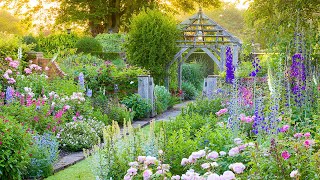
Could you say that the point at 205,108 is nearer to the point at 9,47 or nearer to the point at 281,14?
the point at 281,14

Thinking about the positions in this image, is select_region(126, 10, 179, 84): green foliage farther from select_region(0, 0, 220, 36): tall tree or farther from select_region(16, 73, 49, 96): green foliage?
select_region(0, 0, 220, 36): tall tree

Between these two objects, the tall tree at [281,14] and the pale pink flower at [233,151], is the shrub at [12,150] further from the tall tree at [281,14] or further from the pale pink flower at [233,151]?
the tall tree at [281,14]

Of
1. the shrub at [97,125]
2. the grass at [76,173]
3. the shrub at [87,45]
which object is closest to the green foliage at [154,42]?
the shrub at [87,45]

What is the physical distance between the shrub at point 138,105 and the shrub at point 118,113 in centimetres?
64

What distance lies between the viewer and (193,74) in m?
19.2

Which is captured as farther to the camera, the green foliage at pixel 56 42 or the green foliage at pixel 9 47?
the green foliage at pixel 56 42

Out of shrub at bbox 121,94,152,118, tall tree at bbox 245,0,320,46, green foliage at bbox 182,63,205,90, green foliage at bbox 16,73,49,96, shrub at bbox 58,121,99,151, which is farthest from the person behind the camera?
green foliage at bbox 182,63,205,90

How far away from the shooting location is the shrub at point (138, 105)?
11.7 meters

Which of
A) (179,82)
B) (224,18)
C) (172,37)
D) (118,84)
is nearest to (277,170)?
(118,84)

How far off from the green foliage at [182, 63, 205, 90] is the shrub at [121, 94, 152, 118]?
708 centimetres

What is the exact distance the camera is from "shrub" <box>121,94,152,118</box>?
11703 mm

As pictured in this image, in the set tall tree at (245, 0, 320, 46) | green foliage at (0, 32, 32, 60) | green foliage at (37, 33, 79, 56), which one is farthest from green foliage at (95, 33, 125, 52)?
tall tree at (245, 0, 320, 46)

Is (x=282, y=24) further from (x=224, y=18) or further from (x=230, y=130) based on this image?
(x=224, y=18)

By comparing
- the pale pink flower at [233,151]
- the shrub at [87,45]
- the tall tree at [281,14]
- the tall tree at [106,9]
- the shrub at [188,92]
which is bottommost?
the shrub at [188,92]
